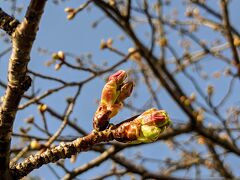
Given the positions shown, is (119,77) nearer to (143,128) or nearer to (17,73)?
(143,128)

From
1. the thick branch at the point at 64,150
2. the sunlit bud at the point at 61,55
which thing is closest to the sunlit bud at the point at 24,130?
the sunlit bud at the point at 61,55

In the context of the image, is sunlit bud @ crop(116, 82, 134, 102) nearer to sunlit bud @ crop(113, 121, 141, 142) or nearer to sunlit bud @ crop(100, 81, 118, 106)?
sunlit bud @ crop(100, 81, 118, 106)

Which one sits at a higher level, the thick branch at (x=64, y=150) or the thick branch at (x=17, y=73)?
the thick branch at (x=17, y=73)

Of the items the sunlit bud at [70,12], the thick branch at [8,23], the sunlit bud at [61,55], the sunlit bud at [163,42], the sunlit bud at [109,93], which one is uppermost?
the sunlit bud at [70,12]

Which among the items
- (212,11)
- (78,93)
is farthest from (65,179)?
(212,11)

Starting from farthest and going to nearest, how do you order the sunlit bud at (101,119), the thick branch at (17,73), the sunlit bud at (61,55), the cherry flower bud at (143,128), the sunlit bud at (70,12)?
the sunlit bud at (70,12) → the sunlit bud at (61,55) → the sunlit bud at (101,119) → the cherry flower bud at (143,128) → the thick branch at (17,73)

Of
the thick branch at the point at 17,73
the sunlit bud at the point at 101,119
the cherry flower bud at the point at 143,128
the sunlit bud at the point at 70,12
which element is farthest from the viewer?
the sunlit bud at the point at 70,12

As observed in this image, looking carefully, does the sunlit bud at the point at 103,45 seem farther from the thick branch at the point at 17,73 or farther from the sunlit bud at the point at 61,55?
the thick branch at the point at 17,73

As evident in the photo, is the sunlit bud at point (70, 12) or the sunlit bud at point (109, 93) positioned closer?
the sunlit bud at point (109, 93)

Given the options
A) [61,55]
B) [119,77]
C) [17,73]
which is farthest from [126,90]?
[61,55]
